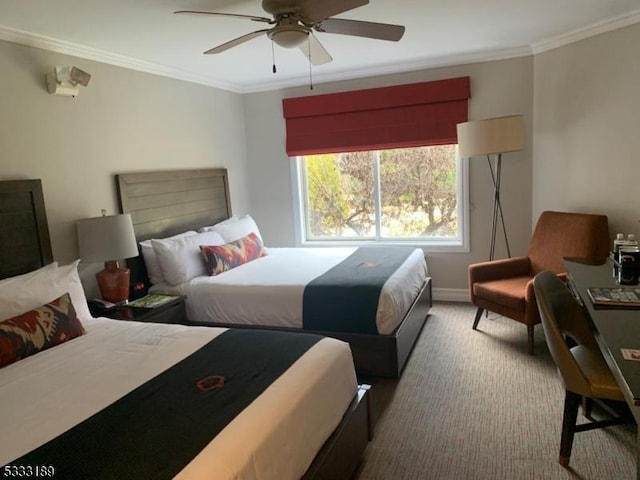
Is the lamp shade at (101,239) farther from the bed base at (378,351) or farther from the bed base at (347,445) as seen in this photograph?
the bed base at (347,445)

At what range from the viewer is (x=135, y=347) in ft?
7.41

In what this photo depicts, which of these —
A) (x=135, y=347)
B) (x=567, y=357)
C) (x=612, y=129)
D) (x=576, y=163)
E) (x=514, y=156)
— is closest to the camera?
(x=567, y=357)

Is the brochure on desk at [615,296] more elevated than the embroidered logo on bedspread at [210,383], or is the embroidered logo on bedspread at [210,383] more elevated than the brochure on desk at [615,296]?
the brochure on desk at [615,296]

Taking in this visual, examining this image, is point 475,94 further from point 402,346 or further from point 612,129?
point 402,346

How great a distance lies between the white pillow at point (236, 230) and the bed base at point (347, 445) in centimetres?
242

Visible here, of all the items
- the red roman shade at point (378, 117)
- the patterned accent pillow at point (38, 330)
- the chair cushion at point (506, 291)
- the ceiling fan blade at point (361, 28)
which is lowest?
the chair cushion at point (506, 291)

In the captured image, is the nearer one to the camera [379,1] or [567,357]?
[567,357]

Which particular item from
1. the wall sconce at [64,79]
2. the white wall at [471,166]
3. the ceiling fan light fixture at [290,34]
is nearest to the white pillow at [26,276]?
the wall sconce at [64,79]

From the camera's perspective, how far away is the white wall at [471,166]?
14.0ft

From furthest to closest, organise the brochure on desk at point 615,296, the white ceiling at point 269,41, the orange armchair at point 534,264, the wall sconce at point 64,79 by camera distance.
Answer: the orange armchair at point 534,264, the wall sconce at point 64,79, the white ceiling at point 269,41, the brochure on desk at point 615,296

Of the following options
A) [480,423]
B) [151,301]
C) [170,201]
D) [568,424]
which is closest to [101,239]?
[151,301]

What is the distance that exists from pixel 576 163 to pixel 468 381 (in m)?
2.12

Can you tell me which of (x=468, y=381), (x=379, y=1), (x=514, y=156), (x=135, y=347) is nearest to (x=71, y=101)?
(x=135, y=347)

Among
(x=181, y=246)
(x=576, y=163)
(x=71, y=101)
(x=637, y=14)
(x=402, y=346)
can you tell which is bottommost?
(x=402, y=346)
